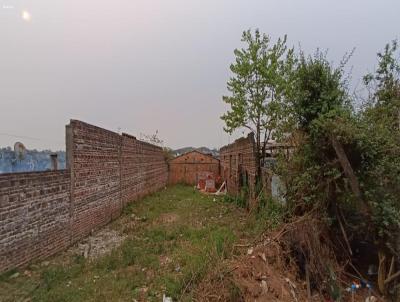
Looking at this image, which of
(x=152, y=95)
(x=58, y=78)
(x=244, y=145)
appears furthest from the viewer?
(x=152, y=95)

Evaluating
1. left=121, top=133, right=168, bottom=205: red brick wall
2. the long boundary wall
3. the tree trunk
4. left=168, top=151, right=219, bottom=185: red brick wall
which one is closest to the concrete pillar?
the long boundary wall

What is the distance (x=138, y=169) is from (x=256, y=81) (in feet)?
21.5

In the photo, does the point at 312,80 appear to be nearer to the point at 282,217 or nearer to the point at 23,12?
the point at 282,217

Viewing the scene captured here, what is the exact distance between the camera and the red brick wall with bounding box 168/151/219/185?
2106 centimetres

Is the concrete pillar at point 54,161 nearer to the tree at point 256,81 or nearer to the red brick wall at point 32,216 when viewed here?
the red brick wall at point 32,216

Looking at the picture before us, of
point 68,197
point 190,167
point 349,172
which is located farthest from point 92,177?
point 190,167

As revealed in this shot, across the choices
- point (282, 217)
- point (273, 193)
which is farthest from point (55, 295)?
point (273, 193)

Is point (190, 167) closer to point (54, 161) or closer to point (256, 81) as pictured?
point (256, 81)

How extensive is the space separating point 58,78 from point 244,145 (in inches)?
281

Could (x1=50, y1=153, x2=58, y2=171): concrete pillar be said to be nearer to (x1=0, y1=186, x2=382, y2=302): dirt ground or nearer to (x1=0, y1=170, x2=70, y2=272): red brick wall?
(x1=0, y1=170, x2=70, y2=272): red brick wall

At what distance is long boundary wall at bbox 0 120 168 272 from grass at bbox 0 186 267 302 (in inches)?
18.5

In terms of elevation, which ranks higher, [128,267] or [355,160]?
[355,160]

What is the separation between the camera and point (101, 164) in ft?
26.2

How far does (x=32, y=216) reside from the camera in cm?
475
